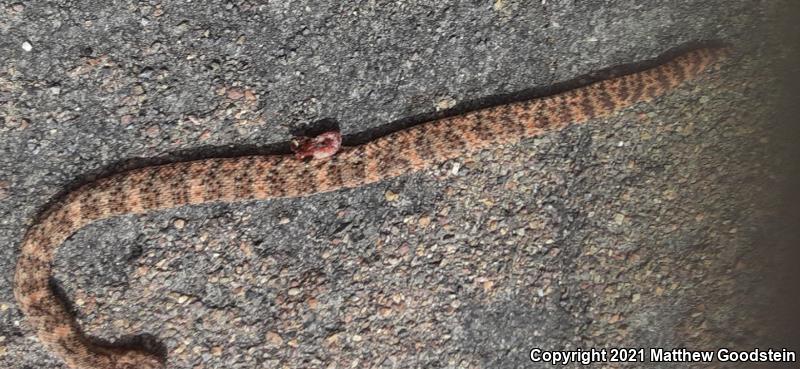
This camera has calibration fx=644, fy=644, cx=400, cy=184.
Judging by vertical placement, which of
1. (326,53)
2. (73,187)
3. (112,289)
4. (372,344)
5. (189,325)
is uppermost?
(73,187)

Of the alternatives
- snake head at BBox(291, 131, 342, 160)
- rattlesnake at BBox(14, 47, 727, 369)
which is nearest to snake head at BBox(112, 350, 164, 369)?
rattlesnake at BBox(14, 47, 727, 369)

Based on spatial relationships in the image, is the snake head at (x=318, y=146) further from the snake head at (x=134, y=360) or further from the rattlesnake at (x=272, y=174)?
the snake head at (x=134, y=360)

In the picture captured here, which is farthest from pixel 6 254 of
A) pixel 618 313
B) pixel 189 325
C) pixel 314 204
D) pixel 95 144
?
pixel 618 313

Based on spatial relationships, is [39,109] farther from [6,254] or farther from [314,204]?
[314,204]

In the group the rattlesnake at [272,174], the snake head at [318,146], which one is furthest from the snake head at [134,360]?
the snake head at [318,146]

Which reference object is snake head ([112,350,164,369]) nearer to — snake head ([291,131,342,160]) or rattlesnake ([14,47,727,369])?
rattlesnake ([14,47,727,369])

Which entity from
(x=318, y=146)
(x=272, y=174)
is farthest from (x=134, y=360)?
(x=318, y=146)

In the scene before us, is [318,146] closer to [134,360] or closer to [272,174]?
[272,174]

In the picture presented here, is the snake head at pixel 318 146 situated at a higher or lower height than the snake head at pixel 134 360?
higher
